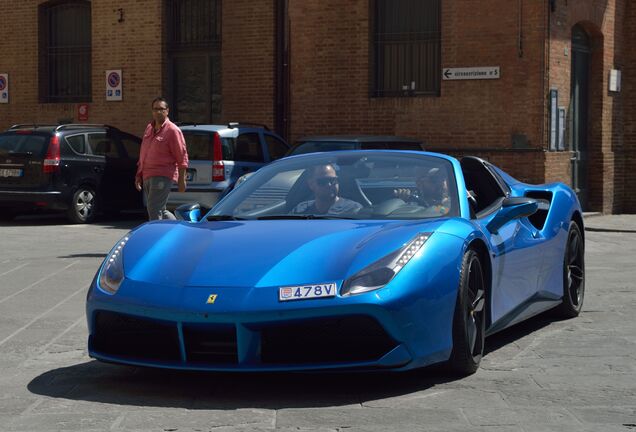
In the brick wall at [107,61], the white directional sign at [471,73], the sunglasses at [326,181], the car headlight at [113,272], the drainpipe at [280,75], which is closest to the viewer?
the car headlight at [113,272]

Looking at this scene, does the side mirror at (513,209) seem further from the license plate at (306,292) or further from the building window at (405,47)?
the building window at (405,47)

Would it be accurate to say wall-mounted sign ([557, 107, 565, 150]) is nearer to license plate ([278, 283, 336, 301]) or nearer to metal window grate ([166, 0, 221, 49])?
metal window grate ([166, 0, 221, 49])

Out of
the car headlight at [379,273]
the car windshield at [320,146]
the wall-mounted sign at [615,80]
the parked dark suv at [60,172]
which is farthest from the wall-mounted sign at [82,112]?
the car headlight at [379,273]

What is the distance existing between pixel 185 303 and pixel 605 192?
18004 millimetres

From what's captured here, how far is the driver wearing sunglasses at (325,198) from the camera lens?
7133 mm

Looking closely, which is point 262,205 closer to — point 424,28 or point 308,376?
point 308,376

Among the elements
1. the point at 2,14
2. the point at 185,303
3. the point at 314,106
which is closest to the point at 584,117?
the point at 314,106

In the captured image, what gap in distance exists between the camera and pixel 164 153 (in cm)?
1364

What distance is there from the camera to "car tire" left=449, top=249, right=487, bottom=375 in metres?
6.34

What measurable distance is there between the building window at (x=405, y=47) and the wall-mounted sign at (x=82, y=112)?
6.52 m

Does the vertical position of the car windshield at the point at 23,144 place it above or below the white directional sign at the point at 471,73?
below

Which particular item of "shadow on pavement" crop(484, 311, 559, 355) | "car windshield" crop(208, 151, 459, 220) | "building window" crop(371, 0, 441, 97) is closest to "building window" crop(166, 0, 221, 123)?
"building window" crop(371, 0, 441, 97)

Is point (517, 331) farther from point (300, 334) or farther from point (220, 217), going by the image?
point (300, 334)

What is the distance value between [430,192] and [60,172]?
13077 mm
